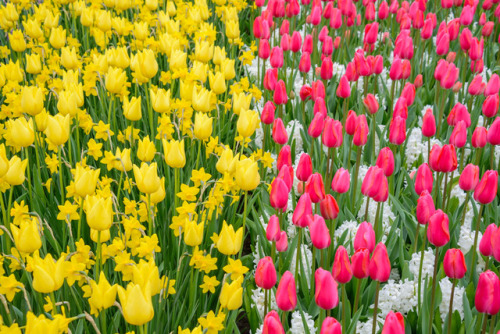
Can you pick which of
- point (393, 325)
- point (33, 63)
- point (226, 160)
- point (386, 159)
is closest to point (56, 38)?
point (33, 63)

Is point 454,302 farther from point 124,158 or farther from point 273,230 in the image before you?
point 124,158

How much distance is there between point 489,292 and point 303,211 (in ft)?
2.08

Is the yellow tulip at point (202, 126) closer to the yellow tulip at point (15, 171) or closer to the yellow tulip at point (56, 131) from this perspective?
the yellow tulip at point (56, 131)

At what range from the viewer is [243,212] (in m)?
2.91

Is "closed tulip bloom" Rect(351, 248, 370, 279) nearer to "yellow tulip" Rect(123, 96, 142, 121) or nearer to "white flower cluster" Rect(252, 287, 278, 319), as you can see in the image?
"white flower cluster" Rect(252, 287, 278, 319)

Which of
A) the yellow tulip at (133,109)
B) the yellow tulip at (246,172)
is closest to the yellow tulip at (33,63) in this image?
the yellow tulip at (133,109)

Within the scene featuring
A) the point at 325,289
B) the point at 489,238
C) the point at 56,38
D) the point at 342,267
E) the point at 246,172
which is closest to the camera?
the point at 325,289

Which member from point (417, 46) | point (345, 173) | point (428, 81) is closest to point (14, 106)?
point (345, 173)

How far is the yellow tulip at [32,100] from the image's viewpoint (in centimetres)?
265

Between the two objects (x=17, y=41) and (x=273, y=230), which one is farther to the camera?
(x=17, y=41)

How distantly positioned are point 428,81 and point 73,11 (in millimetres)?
3055

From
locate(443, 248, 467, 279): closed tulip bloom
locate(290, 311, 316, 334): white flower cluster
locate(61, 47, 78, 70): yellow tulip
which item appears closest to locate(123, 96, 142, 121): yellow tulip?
locate(61, 47, 78, 70): yellow tulip

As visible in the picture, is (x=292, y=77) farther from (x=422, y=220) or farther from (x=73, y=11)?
(x=422, y=220)

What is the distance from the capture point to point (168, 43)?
3723 mm
